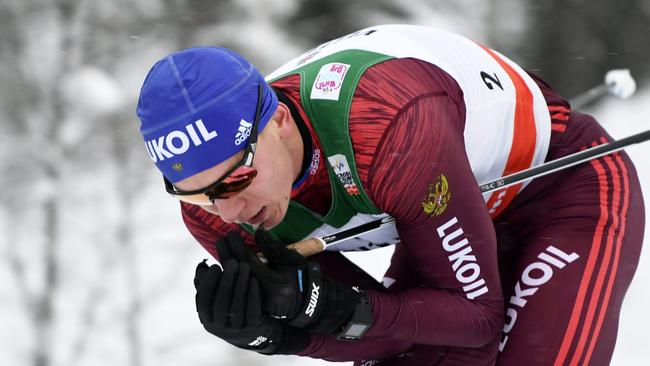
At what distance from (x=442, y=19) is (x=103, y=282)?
308cm

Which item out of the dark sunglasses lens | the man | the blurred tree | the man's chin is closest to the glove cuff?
the man

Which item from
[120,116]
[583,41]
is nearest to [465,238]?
[120,116]

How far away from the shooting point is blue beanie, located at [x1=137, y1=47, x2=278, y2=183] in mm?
1868

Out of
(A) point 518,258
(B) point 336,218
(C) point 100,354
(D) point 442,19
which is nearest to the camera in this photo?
(B) point 336,218

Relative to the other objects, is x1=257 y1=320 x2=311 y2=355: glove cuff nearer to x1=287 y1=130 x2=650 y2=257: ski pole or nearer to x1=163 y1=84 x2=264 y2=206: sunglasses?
x1=287 y1=130 x2=650 y2=257: ski pole

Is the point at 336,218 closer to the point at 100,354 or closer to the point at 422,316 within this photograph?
the point at 422,316

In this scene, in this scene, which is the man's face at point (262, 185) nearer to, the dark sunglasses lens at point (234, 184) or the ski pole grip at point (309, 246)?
the dark sunglasses lens at point (234, 184)

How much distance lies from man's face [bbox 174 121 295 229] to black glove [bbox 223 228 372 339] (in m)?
0.05

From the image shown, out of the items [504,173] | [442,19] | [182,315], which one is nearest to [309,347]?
[504,173]

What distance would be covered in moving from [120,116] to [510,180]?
4881 millimetres

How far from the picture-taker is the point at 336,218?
2193 mm

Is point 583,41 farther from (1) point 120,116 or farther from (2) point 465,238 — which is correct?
(2) point 465,238

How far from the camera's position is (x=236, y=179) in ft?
6.35

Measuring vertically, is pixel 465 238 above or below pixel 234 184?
below
